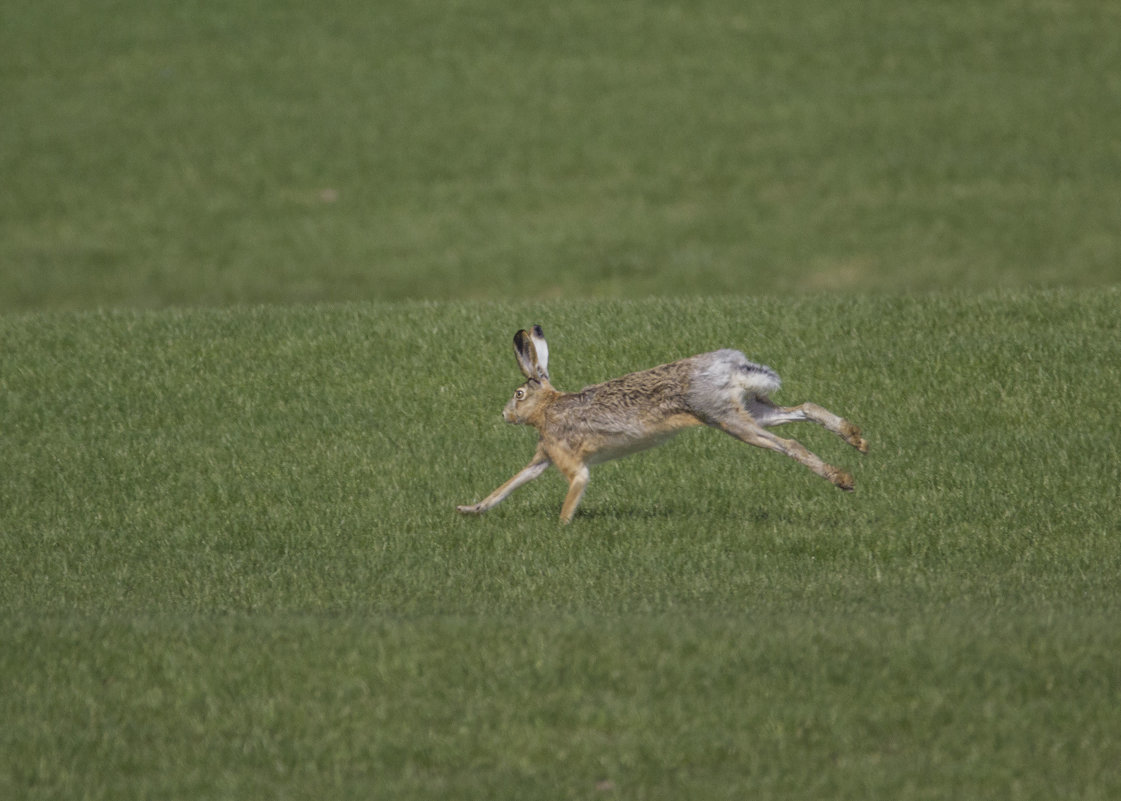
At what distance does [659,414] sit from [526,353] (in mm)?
1179

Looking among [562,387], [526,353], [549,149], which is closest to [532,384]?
[526,353]

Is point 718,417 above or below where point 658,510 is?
above

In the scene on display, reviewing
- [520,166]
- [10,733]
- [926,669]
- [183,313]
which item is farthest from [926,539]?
[520,166]

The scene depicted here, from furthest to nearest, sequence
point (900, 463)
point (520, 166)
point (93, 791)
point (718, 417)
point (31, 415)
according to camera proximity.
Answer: point (520, 166)
point (31, 415)
point (900, 463)
point (718, 417)
point (93, 791)

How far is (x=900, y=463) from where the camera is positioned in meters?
12.9

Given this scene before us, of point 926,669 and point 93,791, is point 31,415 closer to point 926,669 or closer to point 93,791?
point 93,791

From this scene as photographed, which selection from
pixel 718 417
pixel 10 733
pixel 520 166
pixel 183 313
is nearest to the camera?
pixel 10 733

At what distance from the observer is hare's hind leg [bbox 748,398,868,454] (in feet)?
35.9

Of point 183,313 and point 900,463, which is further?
point 183,313

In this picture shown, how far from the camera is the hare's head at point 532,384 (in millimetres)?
11492

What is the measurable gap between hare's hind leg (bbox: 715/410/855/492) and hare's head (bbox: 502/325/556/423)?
1.39 m

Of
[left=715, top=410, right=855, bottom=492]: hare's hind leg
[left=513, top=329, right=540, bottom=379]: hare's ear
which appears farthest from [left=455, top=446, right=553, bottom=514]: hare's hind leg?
[left=715, top=410, right=855, bottom=492]: hare's hind leg

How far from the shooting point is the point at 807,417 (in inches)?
432

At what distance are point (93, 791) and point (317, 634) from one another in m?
1.71
